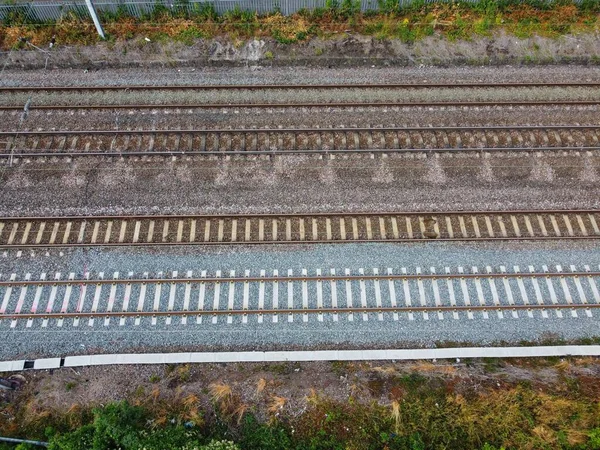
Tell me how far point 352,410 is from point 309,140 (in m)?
12.3

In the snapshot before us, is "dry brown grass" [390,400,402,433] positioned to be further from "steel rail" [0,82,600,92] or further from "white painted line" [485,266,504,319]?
"steel rail" [0,82,600,92]

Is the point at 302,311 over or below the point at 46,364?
over

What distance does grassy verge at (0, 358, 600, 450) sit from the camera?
1566cm

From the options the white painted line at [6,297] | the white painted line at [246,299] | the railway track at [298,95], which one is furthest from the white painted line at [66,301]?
the railway track at [298,95]

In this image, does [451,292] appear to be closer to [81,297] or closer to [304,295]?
[304,295]

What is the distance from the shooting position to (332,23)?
24828mm

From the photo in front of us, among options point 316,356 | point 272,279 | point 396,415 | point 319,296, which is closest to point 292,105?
point 272,279

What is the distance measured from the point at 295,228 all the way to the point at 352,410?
25.6ft

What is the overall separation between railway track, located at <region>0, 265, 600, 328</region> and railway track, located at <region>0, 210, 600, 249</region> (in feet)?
4.97

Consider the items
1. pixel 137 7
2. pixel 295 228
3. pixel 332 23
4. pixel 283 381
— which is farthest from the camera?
pixel 332 23

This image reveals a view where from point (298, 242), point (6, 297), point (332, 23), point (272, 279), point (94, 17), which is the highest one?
point (332, 23)

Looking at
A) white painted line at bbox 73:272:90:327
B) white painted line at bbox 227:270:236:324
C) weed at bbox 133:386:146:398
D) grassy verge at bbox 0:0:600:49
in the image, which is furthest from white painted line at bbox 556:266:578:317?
white painted line at bbox 73:272:90:327

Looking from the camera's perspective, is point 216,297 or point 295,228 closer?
point 216,297

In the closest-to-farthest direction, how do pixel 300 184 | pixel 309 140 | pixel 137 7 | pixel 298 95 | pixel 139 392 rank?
pixel 139 392, pixel 300 184, pixel 309 140, pixel 298 95, pixel 137 7
